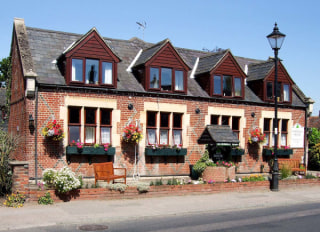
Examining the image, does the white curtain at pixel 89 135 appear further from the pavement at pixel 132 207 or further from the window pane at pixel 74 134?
the pavement at pixel 132 207

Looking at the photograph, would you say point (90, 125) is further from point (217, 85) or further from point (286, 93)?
point (286, 93)

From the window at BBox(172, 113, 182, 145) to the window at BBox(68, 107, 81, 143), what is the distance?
199 inches

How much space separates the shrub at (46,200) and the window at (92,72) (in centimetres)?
637

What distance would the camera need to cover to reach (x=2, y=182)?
13.4 metres

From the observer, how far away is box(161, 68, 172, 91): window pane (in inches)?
799

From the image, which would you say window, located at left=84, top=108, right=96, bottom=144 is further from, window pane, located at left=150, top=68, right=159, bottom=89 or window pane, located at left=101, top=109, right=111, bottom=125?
window pane, located at left=150, top=68, right=159, bottom=89

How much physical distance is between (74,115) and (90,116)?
76cm

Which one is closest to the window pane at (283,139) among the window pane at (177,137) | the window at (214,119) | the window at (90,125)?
the window at (214,119)

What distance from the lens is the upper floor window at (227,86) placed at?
72.0 ft

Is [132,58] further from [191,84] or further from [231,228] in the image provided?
[231,228]

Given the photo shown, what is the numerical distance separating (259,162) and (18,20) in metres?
15.3

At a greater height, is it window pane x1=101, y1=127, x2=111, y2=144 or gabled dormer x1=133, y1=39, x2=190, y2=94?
gabled dormer x1=133, y1=39, x2=190, y2=94

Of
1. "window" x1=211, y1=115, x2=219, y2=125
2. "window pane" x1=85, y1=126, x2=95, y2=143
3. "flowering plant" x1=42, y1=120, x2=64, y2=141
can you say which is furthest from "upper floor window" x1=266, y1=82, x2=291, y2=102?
"flowering plant" x1=42, y1=120, x2=64, y2=141

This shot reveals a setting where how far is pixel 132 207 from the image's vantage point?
12891 millimetres
